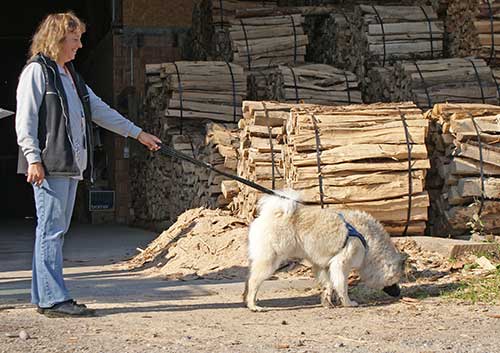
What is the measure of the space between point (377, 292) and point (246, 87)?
5885 millimetres

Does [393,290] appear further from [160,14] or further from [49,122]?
[160,14]

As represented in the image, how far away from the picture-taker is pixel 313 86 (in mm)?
12469

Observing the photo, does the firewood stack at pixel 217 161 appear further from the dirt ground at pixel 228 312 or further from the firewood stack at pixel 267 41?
the firewood stack at pixel 267 41

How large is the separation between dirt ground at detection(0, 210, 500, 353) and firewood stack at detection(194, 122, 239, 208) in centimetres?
114

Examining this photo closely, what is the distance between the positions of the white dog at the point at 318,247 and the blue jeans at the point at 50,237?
4.82ft

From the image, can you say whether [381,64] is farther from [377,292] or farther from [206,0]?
[377,292]

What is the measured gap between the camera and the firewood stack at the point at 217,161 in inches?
425

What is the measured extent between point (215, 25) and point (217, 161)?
15.7 feet

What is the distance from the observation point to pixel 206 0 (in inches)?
630

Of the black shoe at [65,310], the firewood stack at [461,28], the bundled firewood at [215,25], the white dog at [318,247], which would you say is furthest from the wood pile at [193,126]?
the black shoe at [65,310]

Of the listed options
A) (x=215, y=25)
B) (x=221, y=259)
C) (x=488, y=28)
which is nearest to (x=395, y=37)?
(x=488, y=28)

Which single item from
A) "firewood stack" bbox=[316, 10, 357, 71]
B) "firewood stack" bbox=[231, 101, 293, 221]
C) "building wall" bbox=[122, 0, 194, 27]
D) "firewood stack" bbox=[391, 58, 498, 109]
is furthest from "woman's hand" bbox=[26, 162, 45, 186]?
"building wall" bbox=[122, 0, 194, 27]

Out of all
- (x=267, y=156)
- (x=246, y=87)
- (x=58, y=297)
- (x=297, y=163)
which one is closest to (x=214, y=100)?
(x=246, y=87)

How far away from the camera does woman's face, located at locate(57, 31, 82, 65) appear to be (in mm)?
6414
